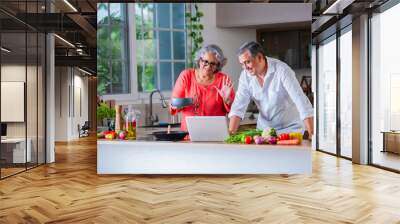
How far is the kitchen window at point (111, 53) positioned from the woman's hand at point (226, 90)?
1271 mm

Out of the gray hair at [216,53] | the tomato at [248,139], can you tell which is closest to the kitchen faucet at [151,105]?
the gray hair at [216,53]

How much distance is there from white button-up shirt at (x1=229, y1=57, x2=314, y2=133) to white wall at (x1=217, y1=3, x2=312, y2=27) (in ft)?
1.83

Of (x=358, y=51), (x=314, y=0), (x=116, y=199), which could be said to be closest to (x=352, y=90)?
(x=358, y=51)

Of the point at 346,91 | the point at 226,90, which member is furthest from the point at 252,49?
the point at 346,91

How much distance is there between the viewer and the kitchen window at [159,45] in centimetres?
582

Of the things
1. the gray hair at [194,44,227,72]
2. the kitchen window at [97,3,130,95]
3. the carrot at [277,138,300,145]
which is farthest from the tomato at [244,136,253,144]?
the kitchen window at [97,3,130,95]

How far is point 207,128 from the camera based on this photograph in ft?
19.1

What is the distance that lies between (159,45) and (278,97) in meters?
1.76

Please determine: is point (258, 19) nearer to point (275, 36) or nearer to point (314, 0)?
point (275, 36)

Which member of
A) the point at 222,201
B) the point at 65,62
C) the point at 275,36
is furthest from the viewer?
the point at 65,62

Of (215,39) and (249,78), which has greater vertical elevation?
(215,39)

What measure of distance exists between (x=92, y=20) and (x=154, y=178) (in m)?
→ 3.87

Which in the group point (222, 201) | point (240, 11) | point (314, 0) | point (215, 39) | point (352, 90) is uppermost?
point (314, 0)

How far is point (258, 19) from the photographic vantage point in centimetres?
596
